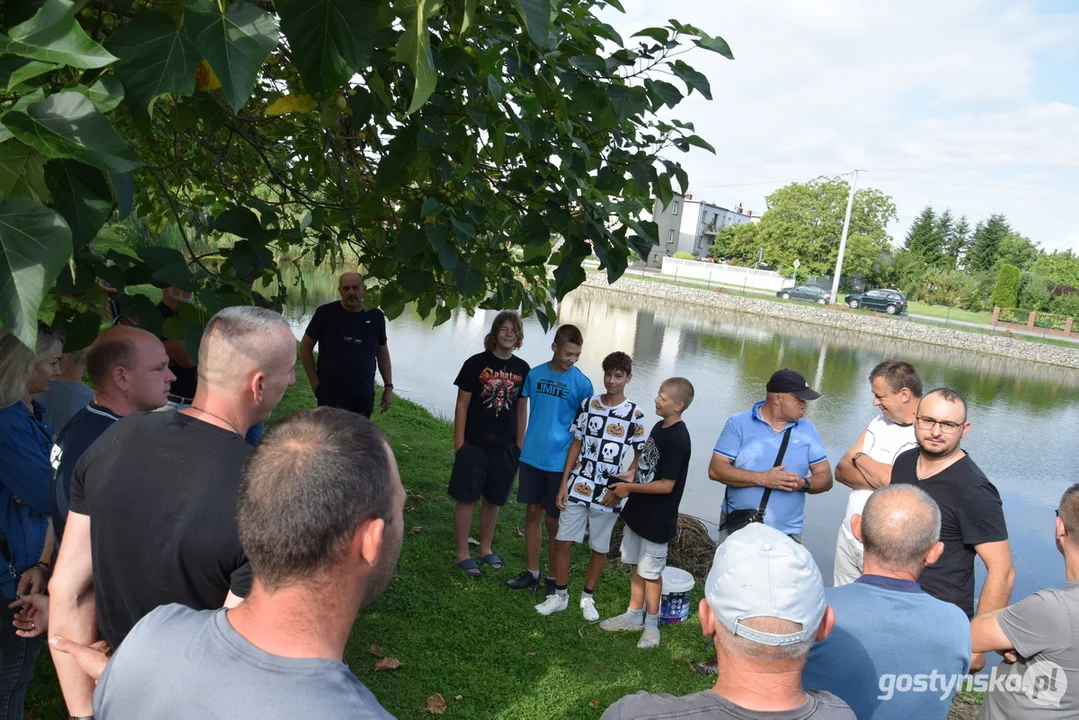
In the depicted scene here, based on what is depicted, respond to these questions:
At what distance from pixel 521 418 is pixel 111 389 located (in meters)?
3.17

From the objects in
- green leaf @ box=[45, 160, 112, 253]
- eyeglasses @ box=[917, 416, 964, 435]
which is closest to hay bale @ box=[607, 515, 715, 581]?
eyeglasses @ box=[917, 416, 964, 435]

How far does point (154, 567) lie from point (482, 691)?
2435 mm

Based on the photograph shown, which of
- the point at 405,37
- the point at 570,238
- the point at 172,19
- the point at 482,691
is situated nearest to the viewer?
the point at 405,37

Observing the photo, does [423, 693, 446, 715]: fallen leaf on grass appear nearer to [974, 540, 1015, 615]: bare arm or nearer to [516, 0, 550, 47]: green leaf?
[974, 540, 1015, 615]: bare arm

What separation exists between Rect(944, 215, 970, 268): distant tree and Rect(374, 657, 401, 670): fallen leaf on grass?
8074cm

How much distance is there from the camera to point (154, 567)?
196 centimetres

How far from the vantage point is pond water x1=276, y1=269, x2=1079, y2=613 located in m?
10.4

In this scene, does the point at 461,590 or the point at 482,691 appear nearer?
the point at 482,691

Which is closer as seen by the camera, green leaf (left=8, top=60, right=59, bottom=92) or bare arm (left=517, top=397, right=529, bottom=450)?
green leaf (left=8, top=60, right=59, bottom=92)

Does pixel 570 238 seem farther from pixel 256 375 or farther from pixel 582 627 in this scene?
pixel 582 627

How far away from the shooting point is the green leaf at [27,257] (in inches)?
45.6

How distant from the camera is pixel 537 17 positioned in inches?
64.7

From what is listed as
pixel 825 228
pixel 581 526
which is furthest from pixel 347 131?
pixel 825 228

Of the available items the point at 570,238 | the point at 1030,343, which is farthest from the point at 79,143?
the point at 1030,343
